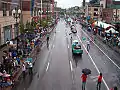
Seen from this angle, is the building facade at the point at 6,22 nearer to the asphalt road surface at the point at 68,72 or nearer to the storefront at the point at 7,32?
the storefront at the point at 7,32

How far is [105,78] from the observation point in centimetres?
2250

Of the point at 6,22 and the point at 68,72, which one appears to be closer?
the point at 68,72

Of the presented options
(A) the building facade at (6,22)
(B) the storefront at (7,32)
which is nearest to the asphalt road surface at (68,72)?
(A) the building facade at (6,22)

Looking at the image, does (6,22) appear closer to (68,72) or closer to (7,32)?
(7,32)

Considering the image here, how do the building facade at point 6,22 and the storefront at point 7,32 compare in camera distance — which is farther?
the storefront at point 7,32

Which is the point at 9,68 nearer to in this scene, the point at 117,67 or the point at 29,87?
the point at 29,87

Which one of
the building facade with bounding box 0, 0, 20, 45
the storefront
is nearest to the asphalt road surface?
the building facade with bounding box 0, 0, 20, 45

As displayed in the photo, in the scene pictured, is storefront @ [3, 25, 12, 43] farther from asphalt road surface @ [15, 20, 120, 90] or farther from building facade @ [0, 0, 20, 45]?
asphalt road surface @ [15, 20, 120, 90]

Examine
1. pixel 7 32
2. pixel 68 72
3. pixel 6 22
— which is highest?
pixel 6 22

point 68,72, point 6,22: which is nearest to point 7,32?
point 6,22

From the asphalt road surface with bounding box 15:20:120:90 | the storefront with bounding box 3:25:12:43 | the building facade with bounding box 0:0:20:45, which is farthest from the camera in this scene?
the storefront with bounding box 3:25:12:43

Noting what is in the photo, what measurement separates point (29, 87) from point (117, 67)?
1183 centimetres

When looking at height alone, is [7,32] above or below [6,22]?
below

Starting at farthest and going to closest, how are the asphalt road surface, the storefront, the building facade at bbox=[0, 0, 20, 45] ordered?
1. the storefront
2. the building facade at bbox=[0, 0, 20, 45]
3. the asphalt road surface
